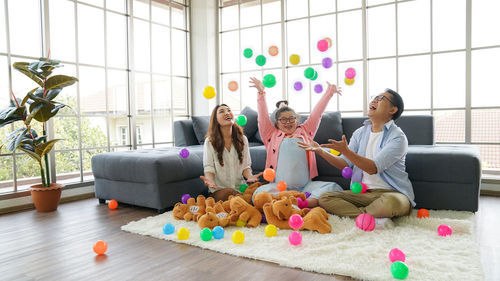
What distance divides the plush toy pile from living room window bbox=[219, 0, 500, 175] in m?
1.56

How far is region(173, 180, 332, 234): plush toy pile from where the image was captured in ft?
7.34

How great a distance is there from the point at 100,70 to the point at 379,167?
11.1 feet

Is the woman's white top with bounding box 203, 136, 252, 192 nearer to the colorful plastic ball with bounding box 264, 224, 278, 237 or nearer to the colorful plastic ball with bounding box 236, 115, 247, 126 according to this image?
the colorful plastic ball with bounding box 236, 115, 247, 126

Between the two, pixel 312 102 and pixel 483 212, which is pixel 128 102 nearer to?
pixel 312 102

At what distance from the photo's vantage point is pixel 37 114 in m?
3.07

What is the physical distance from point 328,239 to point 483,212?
1.60 meters

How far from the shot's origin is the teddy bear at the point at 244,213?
2375mm

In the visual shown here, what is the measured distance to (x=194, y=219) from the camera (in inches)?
101

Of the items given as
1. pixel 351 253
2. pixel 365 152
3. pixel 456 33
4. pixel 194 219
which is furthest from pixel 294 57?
pixel 456 33

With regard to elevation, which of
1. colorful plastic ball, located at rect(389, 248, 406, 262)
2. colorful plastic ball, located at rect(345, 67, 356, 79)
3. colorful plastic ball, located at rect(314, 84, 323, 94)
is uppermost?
colorful plastic ball, located at rect(345, 67, 356, 79)

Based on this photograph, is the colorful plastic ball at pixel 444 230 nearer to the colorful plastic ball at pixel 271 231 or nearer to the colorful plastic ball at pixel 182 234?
the colorful plastic ball at pixel 271 231

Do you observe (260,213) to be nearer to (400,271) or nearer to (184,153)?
(184,153)

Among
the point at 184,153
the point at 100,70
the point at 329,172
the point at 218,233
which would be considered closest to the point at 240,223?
the point at 218,233

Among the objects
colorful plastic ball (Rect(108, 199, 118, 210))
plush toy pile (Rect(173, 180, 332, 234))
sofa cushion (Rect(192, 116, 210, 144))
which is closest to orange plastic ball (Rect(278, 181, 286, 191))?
plush toy pile (Rect(173, 180, 332, 234))
